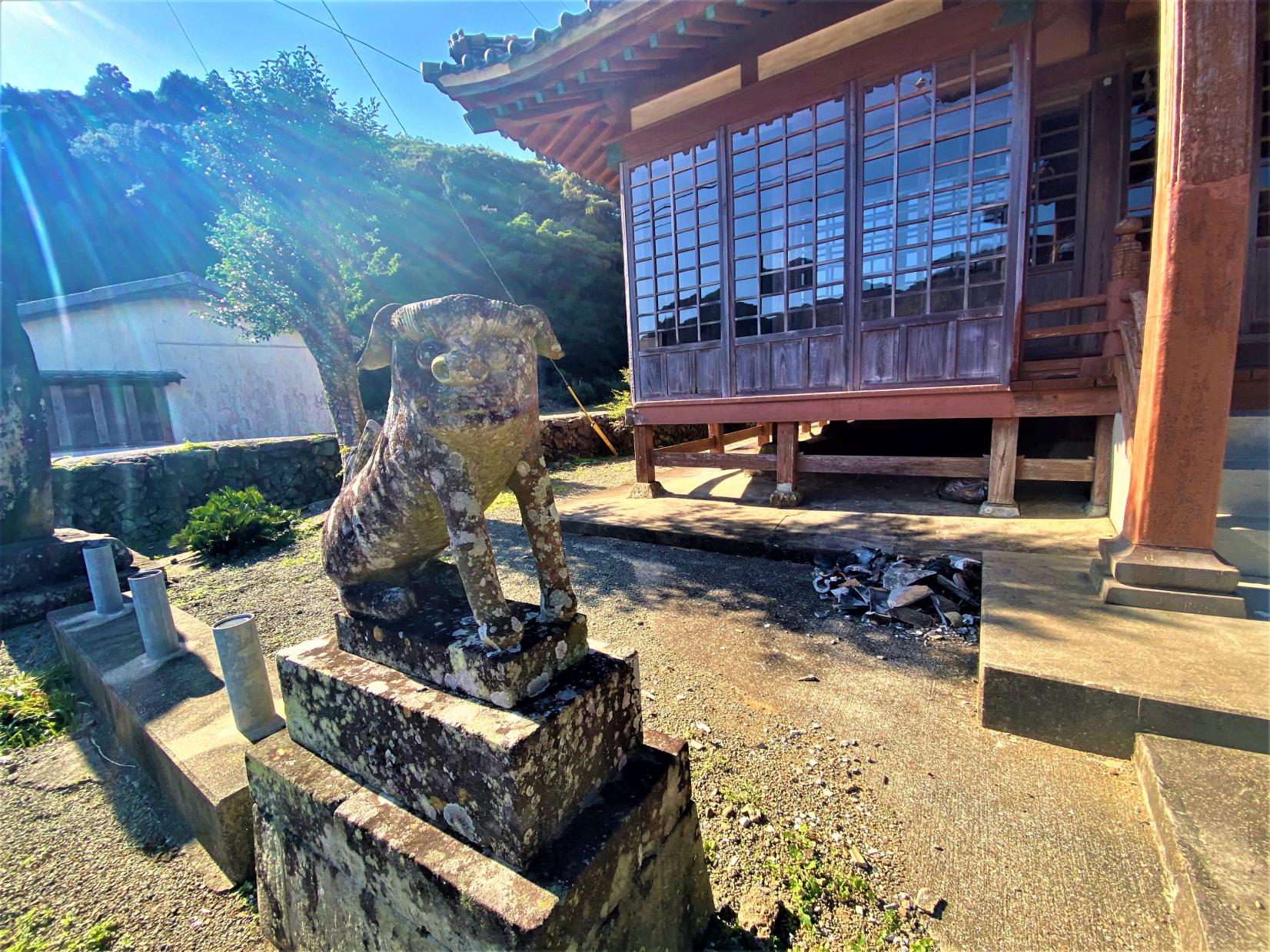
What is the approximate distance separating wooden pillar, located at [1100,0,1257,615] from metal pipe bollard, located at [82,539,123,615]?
5.61m

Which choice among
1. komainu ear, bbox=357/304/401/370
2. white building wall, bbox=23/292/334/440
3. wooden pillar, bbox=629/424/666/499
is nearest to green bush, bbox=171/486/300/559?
wooden pillar, bbox=629/424/666/499

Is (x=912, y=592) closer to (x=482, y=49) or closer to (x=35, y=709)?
(x=35, y=709)

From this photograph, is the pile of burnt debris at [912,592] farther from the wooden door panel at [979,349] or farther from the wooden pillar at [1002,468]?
the wooden door panel at [979,349]

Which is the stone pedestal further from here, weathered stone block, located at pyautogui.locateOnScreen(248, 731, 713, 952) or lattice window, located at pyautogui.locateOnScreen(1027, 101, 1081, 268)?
lattice window, located at pyautogui.locateOnScreen(1027, 101, 1081, 268)

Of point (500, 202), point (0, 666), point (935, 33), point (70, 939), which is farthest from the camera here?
point (500, 202)

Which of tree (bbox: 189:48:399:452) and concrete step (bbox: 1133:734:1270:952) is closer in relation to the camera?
concrete step (bbox: 1133:734:1270:952)

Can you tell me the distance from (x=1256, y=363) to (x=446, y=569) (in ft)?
20.8

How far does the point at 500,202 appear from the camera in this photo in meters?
21.4

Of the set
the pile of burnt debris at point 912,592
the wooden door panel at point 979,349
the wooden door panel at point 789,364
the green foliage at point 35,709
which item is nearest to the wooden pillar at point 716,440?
the wooden door panel at point 789,364

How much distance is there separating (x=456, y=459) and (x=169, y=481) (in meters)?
8.35

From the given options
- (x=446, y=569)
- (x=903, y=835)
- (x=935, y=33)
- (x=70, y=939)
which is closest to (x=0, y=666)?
(x=70, y=939)

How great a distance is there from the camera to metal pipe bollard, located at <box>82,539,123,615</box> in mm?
3242

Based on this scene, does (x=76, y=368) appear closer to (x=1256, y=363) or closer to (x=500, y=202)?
(x=500, y=202)

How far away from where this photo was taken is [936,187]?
4508mm
